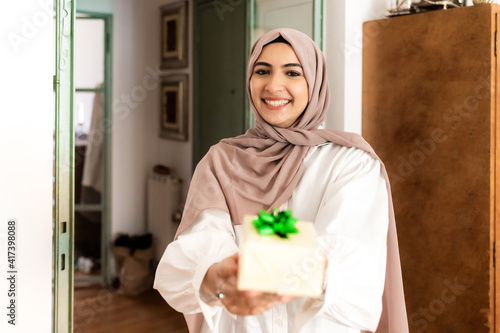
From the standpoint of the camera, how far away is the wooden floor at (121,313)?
3268 mm

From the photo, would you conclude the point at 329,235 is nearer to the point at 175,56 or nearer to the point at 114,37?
the point at 175,56

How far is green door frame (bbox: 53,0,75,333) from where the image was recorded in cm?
161

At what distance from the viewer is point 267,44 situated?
4.57 feet

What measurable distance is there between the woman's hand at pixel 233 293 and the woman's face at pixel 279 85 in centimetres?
48

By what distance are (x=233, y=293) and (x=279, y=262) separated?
17cm

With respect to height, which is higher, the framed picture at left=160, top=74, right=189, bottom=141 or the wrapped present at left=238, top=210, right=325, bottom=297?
the framed picture at left=160, top=74, right=189, bottom=141

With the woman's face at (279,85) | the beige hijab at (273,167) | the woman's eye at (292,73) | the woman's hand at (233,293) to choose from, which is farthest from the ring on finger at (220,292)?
the woman's eye at (292,73)

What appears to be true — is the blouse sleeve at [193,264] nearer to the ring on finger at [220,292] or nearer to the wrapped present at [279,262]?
the ring on finger at [220,292]

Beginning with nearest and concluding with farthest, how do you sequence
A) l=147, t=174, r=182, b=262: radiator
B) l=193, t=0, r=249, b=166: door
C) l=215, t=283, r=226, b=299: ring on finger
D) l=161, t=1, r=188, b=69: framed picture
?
l=215, t=283, r=226, b=299: ring on finger
l=193, t=0, r=249, b=166: door
l=161, t=1, r=188, b=69: framed picture
l=147, t=174, r=182, b=262: radiator

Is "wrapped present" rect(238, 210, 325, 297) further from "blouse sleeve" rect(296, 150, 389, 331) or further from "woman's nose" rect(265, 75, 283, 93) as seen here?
"woman's nose" rect(265, 75, 283, 93)

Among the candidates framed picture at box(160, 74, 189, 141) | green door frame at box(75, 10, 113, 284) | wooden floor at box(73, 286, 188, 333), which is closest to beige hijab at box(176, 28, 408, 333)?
wooden floor at box(73, 286, 188, 333)

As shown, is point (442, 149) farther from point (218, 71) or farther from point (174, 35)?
point (174, 35)

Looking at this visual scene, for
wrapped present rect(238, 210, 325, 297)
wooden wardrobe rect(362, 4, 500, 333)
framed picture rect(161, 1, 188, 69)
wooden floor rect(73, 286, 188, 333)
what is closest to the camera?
wrapped present rect(238, 210, 325, 297)

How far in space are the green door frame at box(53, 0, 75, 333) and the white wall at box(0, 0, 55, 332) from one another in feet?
0.11
